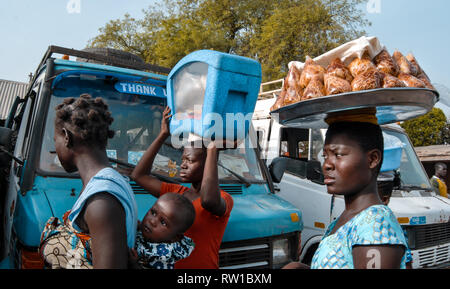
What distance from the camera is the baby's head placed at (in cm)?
183

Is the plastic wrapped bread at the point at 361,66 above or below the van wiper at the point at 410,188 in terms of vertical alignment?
above

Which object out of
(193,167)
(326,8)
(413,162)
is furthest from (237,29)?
(193,167)

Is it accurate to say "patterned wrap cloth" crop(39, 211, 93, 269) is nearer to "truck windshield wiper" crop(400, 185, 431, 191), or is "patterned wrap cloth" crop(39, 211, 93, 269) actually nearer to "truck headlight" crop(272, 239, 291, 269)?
"truck headlight" crop(272, 239, 291, 269)

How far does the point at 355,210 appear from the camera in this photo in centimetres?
154

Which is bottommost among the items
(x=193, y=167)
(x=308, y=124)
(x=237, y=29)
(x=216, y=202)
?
(x=216, y=202)

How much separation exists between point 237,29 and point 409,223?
17.8 m

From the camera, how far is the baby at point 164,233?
178cm

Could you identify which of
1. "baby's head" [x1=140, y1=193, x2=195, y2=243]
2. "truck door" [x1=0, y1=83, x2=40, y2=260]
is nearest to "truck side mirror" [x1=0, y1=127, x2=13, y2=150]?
"truck door" [x1=0, y1=83, x2=40, y2=260]

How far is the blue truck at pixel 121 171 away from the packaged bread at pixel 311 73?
1.29m

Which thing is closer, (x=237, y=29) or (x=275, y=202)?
(x=275, y=202)

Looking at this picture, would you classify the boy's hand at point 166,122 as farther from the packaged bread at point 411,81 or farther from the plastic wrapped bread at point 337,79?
the packaged bread at point 411,81

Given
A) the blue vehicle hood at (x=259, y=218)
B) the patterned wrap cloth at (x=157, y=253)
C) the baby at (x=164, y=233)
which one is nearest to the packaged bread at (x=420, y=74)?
the baby at (x=164, y=233)

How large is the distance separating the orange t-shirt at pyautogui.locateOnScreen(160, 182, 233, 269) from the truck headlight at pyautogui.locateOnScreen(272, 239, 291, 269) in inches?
31.4
